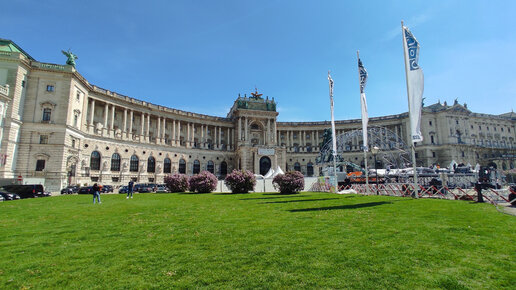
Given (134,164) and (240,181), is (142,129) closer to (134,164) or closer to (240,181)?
(134,164)

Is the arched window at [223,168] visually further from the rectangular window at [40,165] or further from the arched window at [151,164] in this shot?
the rectangular window at [40,165]

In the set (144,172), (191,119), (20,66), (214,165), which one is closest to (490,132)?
(214,165)

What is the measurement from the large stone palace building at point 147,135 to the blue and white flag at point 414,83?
43.4 m

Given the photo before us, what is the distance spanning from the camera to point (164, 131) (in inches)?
2324

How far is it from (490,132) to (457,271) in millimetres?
96744

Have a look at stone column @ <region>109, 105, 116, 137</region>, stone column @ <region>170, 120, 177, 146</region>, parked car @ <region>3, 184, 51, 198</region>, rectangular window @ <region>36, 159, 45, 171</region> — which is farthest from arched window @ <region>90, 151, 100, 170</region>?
parked car @ <region>3, 184, 51, 198</region>

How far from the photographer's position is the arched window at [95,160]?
148 ft

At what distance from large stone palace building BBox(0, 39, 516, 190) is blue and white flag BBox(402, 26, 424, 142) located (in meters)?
43.4

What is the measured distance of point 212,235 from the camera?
8.10 meters

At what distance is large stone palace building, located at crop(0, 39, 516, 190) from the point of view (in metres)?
36.2

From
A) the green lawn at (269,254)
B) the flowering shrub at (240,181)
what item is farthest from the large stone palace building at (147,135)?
the green lawn at (269,254)

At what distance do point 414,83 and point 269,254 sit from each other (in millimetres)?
19429

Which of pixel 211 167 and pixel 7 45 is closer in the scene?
pixel 7 45

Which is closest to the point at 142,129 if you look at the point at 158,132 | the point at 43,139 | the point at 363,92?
the point at 158,132
